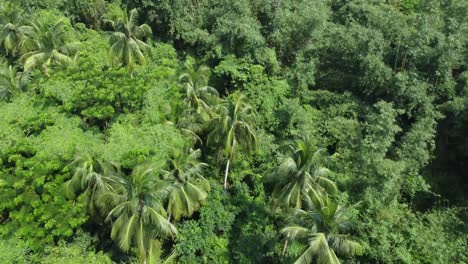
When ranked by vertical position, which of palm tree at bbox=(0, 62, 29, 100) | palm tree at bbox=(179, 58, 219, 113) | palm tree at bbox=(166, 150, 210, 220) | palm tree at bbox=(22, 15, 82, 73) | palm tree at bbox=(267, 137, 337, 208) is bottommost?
palm tree at bbox=(0, 62, 29, 100)

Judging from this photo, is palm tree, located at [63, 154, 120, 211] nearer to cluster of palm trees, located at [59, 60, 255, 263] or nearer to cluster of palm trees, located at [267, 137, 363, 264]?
cluster of palm trees, located at [59, 60, 255, 263]

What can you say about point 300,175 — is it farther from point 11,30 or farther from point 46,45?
point 11,30

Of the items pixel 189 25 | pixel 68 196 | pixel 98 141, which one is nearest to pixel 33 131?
pixel 98 141

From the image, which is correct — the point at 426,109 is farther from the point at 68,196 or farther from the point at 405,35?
the point at 68,196

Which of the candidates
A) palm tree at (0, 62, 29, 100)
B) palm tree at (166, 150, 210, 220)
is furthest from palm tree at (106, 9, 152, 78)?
palm tree at (166, 150, 210, 220)

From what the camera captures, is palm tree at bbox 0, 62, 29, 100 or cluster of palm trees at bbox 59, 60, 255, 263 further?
palm tree at bbox 0, 62, 29, 100

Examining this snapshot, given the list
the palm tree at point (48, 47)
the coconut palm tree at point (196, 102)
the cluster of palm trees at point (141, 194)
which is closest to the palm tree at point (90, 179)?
the cluster of palm trees at point (141, 194)
